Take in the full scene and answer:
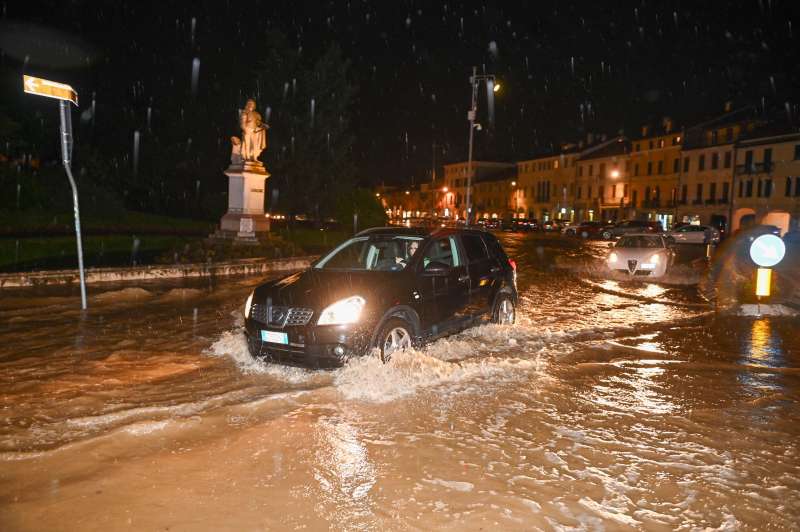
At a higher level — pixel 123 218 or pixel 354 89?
pixel 354 89

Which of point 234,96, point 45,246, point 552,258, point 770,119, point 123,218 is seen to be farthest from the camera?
point 770,119

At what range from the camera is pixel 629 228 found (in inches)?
1817

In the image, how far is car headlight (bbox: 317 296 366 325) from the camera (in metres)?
6.49

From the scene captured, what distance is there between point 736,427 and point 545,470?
7.26 ft

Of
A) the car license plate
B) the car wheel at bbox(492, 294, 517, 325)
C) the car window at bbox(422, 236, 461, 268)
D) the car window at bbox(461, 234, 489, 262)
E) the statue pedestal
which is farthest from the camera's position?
the statue pedestal

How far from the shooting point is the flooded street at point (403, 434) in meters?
3.94

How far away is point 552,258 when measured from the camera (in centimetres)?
2633

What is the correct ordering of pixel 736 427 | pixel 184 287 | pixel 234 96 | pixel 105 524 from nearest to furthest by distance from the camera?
1. pixel 105 524
2. pixel 736 427
3. pixel 184 287
4. pixel 234 96

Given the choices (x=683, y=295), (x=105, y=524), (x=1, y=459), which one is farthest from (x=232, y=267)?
(x=105, y=524)

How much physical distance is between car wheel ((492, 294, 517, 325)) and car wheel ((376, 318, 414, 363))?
243 cm

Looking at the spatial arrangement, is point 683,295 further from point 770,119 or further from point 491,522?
point 770,119

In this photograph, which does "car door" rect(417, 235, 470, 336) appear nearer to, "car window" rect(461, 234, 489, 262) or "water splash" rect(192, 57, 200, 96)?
"car window" rect(461, 234, 489, 262)

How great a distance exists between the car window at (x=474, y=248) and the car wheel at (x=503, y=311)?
746mm

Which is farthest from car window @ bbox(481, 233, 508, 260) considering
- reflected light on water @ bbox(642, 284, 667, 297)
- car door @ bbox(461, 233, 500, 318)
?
reflected light on water @ bbox(642, 284, 667, 297)
